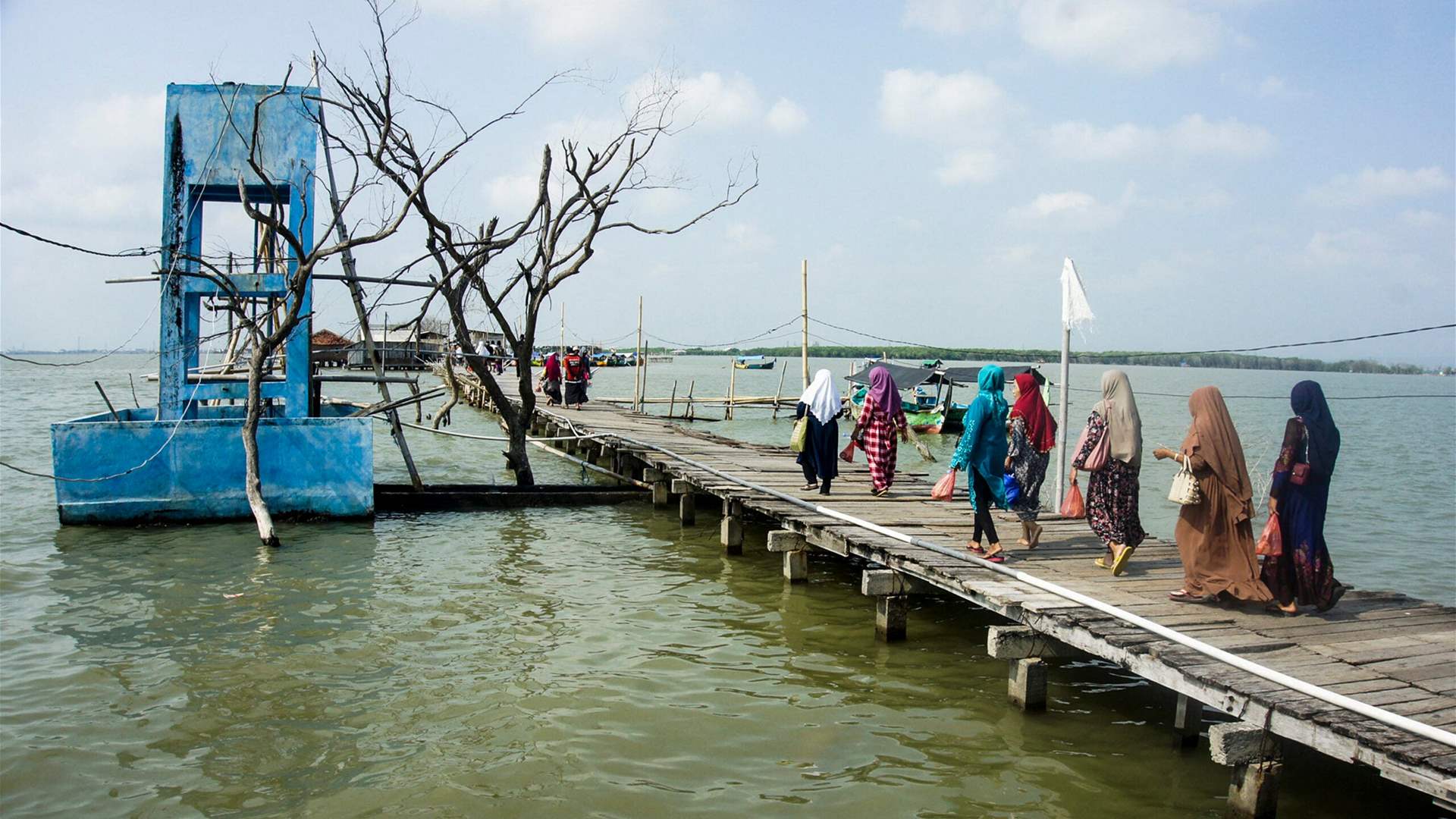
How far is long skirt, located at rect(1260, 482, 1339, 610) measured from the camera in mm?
5883

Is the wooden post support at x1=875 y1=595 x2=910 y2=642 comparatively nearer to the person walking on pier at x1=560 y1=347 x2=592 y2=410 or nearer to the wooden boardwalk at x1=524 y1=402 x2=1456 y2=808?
the wooden boardwalk at x1=524 y1=402 x2=1456 y2=808

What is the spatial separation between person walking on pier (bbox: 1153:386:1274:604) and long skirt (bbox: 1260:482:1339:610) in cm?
12

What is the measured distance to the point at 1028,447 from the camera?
8203 millimetres

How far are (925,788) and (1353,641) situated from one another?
260cm

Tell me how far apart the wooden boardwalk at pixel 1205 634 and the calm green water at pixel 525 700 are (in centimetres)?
57

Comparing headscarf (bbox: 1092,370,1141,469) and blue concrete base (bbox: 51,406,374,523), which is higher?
headscarf (bbox: 1092,370,1141,469)

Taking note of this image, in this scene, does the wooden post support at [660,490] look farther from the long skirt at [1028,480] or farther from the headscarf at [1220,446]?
the headscarf at [1220,446]

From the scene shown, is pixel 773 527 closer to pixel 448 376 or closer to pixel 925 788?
pixel 448 376

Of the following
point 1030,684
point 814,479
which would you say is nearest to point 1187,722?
point 1030,684

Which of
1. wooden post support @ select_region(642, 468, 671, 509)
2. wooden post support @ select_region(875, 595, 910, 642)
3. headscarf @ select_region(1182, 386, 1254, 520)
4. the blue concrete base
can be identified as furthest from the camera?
wooden post support @ select_region(642, 468, 671, 509)

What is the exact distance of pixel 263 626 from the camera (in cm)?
768

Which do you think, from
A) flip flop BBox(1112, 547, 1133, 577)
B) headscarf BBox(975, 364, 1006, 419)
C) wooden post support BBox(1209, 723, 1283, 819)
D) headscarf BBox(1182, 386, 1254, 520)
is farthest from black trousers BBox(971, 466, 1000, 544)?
wooden post support BBox(1209, 723, 1283, 819)

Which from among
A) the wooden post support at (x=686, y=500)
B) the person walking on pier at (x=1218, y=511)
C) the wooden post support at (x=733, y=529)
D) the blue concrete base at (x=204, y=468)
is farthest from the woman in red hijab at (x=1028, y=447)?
the blue concrete base at (x=204, y=468)

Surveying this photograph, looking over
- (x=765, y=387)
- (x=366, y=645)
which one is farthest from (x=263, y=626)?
(x=765, y=387)
